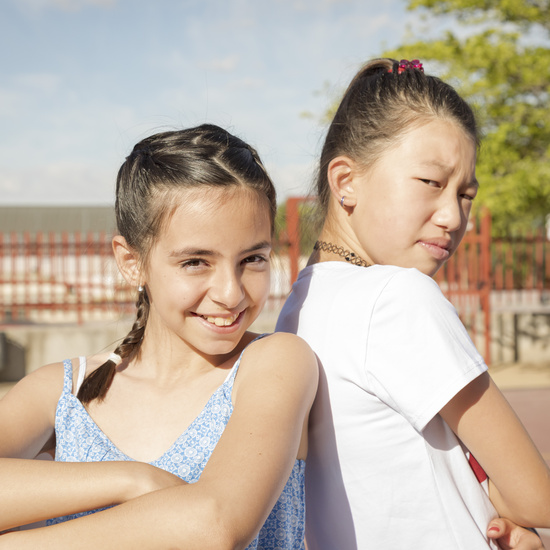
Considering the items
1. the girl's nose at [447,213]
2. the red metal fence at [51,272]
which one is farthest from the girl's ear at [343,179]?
the red metal fence at [51,272]

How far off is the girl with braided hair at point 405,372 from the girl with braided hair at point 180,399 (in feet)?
0.30

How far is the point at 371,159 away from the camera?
161cm

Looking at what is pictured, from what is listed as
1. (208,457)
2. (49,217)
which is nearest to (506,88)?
(208,457)

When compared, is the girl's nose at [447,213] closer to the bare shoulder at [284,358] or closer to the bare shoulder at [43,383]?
the bare shoulder at [284,358]

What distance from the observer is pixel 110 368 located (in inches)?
63.8

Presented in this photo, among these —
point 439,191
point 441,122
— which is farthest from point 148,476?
point 441,122

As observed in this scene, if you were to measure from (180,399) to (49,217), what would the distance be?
67710 millimetres

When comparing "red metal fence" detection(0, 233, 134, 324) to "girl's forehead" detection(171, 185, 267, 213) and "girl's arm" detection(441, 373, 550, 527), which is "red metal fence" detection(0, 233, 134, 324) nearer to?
"girl's forehead" detection(171, 185, 267, 213)

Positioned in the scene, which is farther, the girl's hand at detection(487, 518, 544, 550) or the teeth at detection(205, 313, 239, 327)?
the teeth at detection(205, 313, 239, 327)

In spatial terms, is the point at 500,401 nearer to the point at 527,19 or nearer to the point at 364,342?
the point at 364,342

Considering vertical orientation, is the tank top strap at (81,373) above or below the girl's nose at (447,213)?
below

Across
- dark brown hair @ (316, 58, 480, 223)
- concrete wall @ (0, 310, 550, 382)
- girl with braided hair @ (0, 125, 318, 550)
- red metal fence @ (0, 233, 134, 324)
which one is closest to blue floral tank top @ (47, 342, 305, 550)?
girl with braided hair @ (0, 125, 318, 550)

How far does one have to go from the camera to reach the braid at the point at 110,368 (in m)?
1.58

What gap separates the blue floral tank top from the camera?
1.39m
